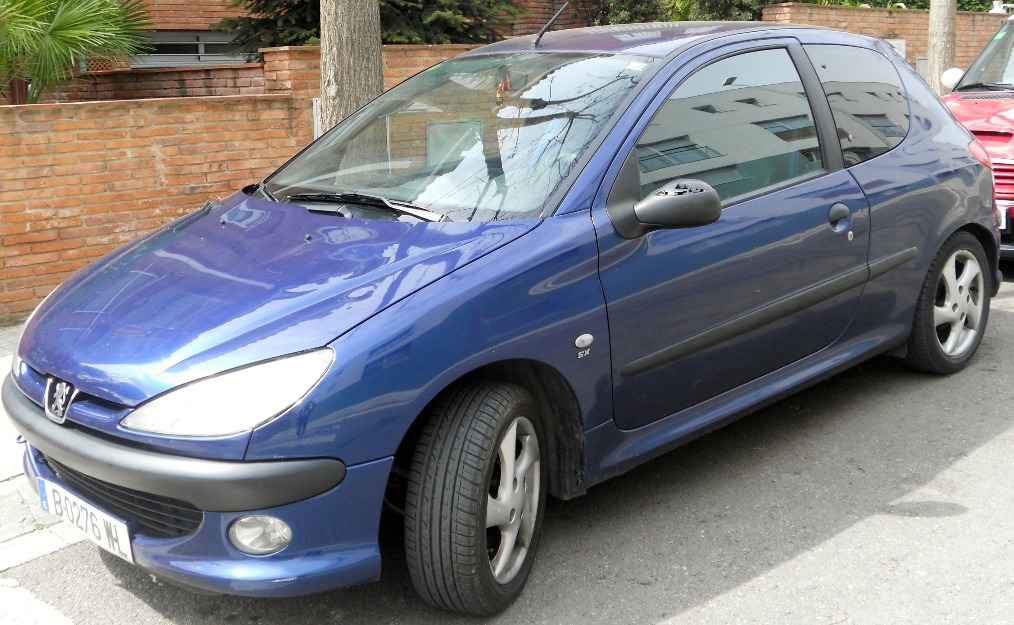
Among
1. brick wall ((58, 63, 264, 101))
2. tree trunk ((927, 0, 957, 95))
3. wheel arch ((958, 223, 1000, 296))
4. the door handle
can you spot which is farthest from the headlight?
tree trunk ((927, 0, 957, 95))

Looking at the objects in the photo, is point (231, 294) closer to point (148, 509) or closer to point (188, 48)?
point (148, 509)

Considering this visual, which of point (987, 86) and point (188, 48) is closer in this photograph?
point (987, 86)

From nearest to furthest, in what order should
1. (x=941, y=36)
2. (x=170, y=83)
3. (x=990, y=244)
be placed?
1. (x=990, y=244)
2. (x=170, y=83)
3. (x=941, y=36)

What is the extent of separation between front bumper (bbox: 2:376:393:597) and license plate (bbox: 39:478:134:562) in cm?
4

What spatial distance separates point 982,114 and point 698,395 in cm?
478

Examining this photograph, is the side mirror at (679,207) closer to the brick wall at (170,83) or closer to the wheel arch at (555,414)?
the wheel arch at (555,414)

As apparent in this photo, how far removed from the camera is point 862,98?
15.9 feet

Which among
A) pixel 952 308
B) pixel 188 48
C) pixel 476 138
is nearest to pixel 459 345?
pixel 476 138

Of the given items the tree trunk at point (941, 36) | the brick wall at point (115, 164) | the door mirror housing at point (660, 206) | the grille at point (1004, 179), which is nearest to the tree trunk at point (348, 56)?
the brick wall at point (115, 164)

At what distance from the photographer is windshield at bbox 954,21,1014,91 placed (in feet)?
27.4

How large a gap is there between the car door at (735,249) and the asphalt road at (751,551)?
17.1 inches

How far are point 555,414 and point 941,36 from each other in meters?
8.54

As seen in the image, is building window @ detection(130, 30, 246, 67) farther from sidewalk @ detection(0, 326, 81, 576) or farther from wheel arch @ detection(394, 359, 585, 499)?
wheel arch @ detection(394, 359, 585, 499)

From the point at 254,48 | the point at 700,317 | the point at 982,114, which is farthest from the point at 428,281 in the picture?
the point at 254,48
